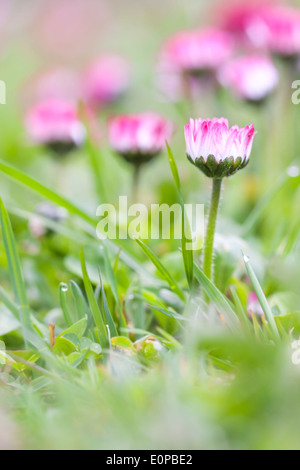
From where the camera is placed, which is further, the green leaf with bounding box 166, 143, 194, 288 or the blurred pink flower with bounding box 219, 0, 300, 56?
the blurred pink flower with bounding box 219, 0, 300, 56

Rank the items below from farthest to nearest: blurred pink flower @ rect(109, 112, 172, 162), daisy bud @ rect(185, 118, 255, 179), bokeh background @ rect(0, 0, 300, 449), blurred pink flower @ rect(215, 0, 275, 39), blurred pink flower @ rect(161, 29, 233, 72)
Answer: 1. blurred pink flower @ rect(215, 0, 275, 39)
2. blurred pink flower @ rect(161, 29, 233, 72)
3. blurred pink flower @ rect(109, 112, 172, 162)
4. daisy bud @ rect(185, 118, 255, 179)
5. bokeh background @ rect(0, 0, 300, 449)

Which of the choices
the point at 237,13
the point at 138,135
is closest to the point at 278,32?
the point at 138,135

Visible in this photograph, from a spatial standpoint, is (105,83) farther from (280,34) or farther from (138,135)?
(138,135)

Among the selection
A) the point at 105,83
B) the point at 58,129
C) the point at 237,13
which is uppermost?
the point at 237,13

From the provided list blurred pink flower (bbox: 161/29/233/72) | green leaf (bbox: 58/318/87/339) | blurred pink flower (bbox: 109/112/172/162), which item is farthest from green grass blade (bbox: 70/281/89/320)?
blurred pink flower (bbox: 161/29/233/72)

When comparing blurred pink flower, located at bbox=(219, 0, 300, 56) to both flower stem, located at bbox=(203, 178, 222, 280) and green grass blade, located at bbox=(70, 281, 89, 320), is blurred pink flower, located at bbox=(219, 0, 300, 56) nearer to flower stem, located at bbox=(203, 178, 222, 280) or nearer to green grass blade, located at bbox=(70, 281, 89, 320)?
flower stem, located at bbox=(203, 178, 222, 280)

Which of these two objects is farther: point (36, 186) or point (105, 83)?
point (105, 83)

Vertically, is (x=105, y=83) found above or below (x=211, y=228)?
above
